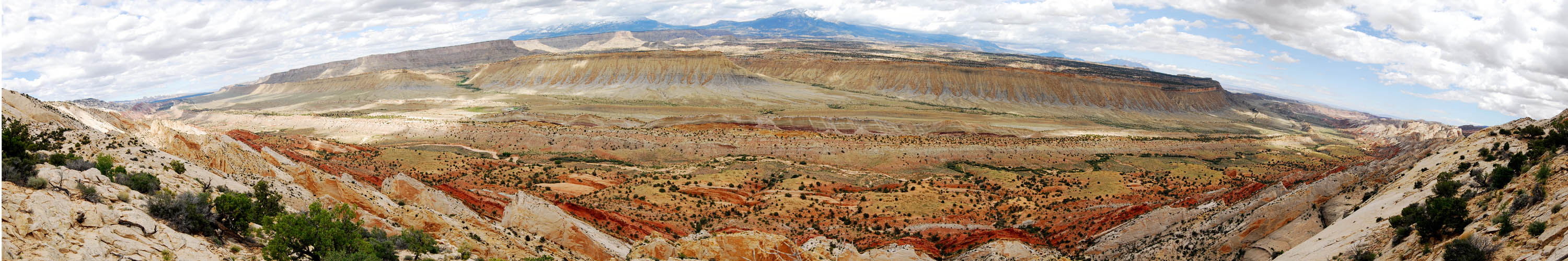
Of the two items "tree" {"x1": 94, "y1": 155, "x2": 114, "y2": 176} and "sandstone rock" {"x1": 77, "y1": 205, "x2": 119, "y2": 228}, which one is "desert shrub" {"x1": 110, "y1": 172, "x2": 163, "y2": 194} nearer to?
"tree" {"x1": 94, "y1": 155, "x2": 114, "y2": 176}

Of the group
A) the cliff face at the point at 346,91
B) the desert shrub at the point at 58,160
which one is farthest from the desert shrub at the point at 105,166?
the cliff face at the point at 346,91

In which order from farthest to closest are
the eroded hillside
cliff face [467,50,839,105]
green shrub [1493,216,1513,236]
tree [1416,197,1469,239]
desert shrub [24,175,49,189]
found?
cliff face [467,50,839,105] → the eroded hillside → tree [1416,197,1469,239] → green shrub [1493,216,1513,236] → desert shrub [24,175,49,189]

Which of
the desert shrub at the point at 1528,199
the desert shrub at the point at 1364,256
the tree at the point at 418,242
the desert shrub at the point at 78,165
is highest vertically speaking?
the desert shrub at the point at 78,165

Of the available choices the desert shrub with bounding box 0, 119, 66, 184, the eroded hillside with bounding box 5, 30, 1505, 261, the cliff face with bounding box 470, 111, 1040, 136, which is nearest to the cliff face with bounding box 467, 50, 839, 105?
the eroded hillside with bounding box 5, 30, 1505, 261

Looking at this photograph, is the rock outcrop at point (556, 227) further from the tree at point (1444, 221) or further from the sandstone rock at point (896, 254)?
the tree at point (1444, 221)

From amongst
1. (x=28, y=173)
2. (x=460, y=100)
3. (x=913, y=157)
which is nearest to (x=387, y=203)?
(x=28, y=173)

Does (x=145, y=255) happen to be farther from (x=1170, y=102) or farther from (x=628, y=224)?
(x=1170, y=102)
